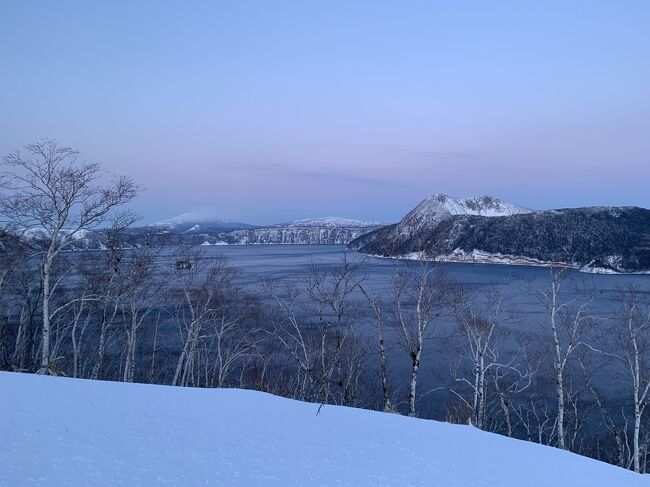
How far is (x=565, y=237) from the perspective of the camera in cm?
6375

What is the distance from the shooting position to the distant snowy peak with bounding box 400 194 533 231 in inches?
3680

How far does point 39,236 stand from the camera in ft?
39.1

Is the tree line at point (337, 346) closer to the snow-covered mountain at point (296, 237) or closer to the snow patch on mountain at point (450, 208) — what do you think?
the snow patch on mountain at point (450, 208)

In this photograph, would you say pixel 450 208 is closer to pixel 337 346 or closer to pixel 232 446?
pixel 337 346

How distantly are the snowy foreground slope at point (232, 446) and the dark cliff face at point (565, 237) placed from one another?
1768 inches

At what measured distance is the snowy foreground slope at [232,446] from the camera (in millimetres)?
3914

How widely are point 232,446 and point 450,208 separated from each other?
9945 cm

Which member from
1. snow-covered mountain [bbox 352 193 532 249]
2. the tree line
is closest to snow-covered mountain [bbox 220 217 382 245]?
snow-covered mountain [bbox 352 193 532 249]

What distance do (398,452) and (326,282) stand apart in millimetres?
28000

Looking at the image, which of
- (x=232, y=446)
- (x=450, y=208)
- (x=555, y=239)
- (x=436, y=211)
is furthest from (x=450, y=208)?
(x=232, y=446)

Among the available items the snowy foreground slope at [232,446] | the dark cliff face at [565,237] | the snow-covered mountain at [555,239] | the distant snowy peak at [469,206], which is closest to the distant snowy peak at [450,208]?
the distant snowy peak at [469,206]

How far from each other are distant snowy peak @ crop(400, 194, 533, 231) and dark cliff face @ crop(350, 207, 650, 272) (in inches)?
528

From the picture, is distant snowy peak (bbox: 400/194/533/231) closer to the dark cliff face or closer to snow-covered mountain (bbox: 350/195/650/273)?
snow-covered mountain (bbox: 350/195/650/273)

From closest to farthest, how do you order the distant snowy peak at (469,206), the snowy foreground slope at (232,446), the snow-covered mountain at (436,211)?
the snowy foreground slope at (232,446) < the snow-covered mountain at (436,211) < the distant snowy peak at (469,206)
